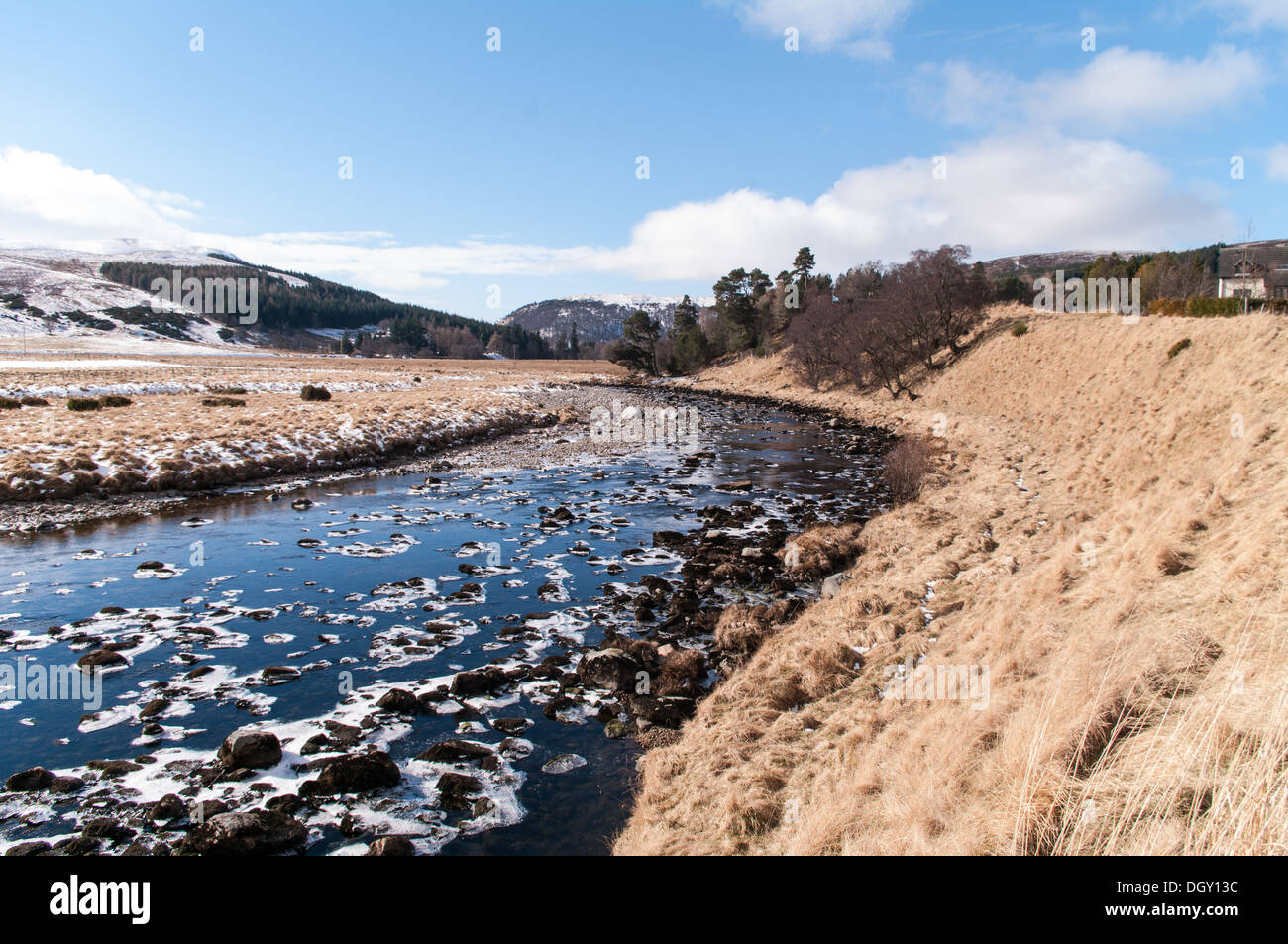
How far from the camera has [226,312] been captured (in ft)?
630

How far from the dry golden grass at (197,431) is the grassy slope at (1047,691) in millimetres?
20769

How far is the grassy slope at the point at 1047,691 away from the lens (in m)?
4.04

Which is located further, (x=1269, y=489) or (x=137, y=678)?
(x=1269, y=489)

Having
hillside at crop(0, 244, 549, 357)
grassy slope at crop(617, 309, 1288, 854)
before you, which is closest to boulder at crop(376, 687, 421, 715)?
grassy slope at crop(617, 309, 1288, 854)

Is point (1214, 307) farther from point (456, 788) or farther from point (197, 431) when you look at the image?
point (197, 431)

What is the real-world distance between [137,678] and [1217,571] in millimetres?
13612

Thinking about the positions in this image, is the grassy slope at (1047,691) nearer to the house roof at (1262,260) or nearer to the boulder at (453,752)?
the boulder at (453,752)

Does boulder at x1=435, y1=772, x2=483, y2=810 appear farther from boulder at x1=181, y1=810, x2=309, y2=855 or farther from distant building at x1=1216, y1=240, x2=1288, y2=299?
distant building at x1=1216, y1=240, x2=1288, y2=299

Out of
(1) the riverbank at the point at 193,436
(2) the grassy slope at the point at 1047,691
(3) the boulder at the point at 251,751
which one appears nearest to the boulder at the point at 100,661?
(3) the boulder at the point at 251,751

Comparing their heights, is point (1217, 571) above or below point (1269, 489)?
below

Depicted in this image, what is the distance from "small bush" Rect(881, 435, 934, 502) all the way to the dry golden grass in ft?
68.3

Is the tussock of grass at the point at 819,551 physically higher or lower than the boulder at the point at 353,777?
higher
